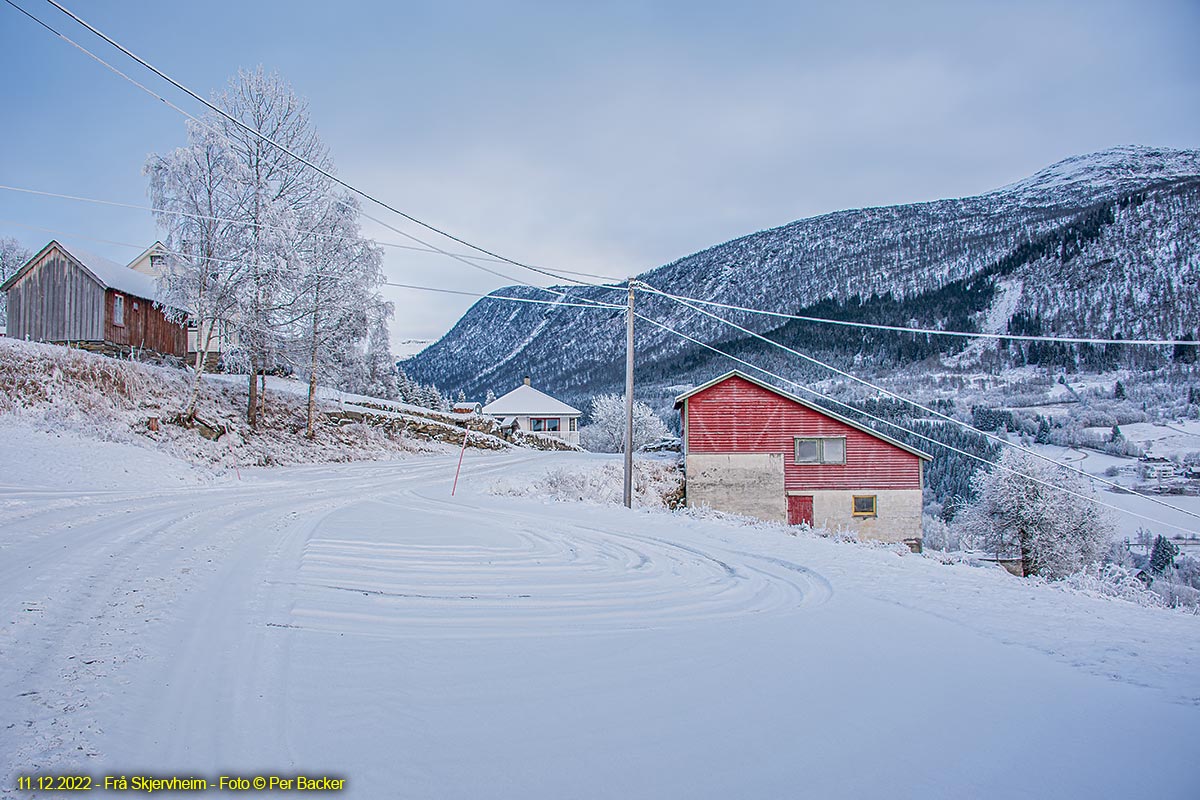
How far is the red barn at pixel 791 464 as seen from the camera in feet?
96.3

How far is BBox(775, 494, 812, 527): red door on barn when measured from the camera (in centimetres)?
2947

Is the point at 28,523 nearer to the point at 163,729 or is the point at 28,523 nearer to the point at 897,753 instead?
the point at 163,729

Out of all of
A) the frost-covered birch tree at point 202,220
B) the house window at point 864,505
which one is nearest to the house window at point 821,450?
the house window at point 864,505

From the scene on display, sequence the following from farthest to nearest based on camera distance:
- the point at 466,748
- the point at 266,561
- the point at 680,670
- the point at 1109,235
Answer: the point at 1109,235 < the point at 266,561 < the point at 680,670 < the point at 466,748

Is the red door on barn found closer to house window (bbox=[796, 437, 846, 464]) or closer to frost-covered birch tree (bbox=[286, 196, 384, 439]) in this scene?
house window (bbox=[796, 437, 846, 464])

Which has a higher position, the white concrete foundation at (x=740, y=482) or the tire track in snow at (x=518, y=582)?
the tire track in snow at (x=518, y=582)

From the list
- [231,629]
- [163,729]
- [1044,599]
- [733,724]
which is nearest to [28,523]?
[231,629]

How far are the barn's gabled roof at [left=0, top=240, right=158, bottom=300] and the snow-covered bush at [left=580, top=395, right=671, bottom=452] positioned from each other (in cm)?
3446

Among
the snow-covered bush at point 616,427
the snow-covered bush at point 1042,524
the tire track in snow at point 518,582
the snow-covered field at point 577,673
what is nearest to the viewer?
the snow-covered field at point 577,673

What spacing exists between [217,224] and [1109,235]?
235 m

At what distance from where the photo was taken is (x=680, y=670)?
4375mm

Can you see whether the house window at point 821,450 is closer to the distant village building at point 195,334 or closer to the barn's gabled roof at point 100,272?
the distant village building at point 195,334

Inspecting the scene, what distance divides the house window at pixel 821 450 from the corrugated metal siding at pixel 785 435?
0.66 feet

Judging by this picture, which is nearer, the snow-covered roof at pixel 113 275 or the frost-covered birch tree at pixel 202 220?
the frost-covered birch tree at pixel 202 220
